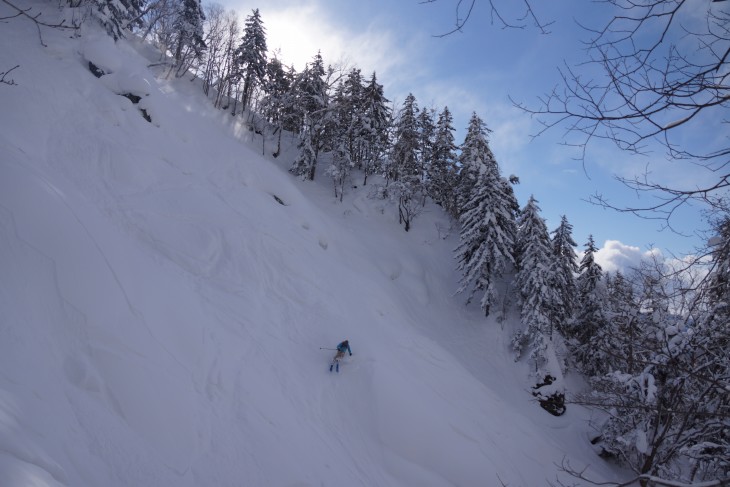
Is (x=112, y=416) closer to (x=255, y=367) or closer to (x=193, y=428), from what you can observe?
(x=193, y=428)

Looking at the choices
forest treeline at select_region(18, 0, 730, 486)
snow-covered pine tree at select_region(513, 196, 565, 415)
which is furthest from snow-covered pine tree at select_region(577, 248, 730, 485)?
snow-covered pine tree at select_region(513, 196, 565, 415)

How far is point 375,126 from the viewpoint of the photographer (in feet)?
104

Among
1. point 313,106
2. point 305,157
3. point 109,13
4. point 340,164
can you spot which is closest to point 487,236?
point 340,164

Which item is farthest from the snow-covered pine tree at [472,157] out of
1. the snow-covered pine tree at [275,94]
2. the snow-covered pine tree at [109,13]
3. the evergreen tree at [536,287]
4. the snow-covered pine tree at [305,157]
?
the snow-covered pine tree at [109,13]

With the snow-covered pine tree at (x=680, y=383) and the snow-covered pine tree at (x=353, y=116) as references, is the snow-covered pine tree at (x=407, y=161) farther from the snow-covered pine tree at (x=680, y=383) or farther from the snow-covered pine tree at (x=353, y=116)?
the snow-covered pine tree at (x=680, y=383)

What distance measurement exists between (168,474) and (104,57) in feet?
77.1

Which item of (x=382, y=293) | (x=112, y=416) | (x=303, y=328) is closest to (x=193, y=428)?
(x=112, y=416)

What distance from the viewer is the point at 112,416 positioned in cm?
555

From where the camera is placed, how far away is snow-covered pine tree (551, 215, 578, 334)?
65.5 ft

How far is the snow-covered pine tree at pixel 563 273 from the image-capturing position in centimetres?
1997

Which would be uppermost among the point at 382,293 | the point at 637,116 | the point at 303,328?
the point at 637,116

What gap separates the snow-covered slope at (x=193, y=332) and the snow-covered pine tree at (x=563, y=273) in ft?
13.4

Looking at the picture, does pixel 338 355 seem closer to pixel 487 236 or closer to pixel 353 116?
pixel 487 236

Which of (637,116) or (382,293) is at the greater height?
(637,116)
